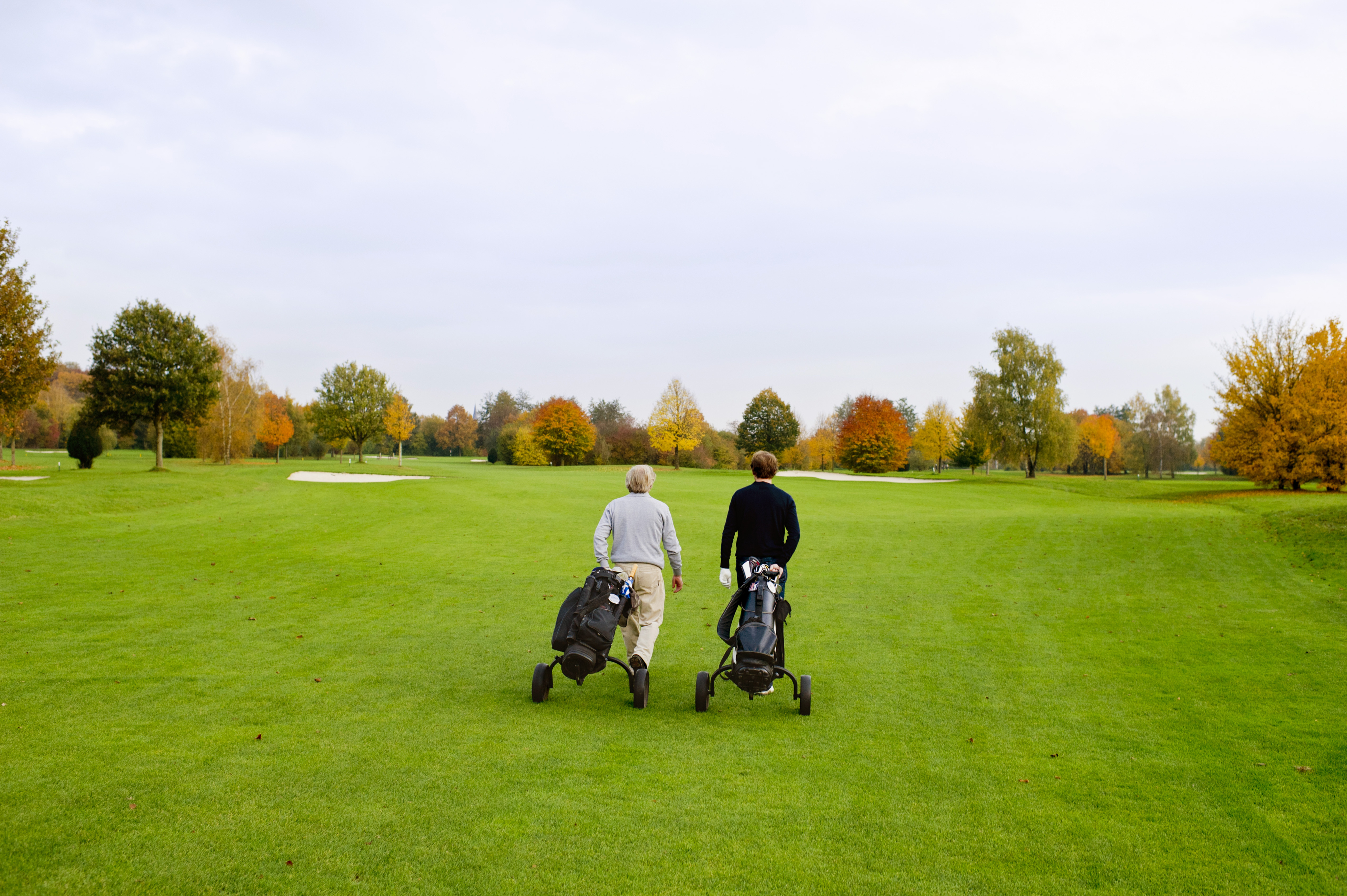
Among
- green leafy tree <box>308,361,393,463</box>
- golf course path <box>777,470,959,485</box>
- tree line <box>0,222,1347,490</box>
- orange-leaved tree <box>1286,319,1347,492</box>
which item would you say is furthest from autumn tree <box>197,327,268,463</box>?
orange-leaved tree <box>1286,319,1347,492</box>

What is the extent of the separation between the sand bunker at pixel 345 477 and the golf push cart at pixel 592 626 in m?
27.0

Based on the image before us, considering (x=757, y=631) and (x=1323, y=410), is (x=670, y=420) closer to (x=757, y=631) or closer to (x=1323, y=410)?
(x=1323, y=410)

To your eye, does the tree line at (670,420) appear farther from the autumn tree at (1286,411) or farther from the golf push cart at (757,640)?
the golf push cart at (757,640)

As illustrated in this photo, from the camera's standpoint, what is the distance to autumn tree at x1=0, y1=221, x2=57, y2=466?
77.0 ft

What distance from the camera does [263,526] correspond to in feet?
57.8

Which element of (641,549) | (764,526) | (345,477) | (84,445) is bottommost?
(345,477)

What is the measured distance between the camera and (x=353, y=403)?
48.3 metres

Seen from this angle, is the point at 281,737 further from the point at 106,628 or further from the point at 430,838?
the point at 106,628

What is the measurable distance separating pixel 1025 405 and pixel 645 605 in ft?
160

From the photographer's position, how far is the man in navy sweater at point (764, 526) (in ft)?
22.6

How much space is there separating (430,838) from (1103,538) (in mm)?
18319

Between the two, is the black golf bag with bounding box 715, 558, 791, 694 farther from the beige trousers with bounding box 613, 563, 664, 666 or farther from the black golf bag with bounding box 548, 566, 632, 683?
the black golf bag with bounding box 548, 566, 632, 683

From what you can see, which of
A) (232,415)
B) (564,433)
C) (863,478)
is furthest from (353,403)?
(863,478)

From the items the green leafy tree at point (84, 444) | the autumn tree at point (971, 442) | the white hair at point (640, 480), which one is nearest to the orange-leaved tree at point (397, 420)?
the green leafy tree at point (84, 444)
